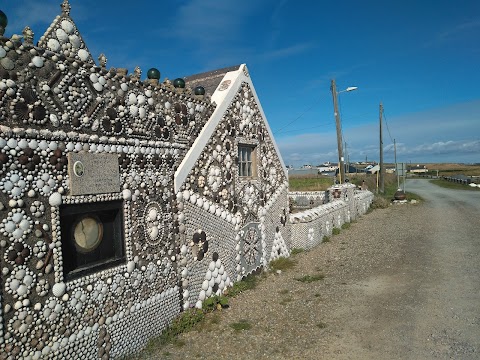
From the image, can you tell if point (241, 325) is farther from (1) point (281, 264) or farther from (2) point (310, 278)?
(1) point (281, 264)

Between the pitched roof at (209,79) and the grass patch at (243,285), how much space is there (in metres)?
4.49

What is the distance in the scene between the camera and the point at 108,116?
5.93 meters

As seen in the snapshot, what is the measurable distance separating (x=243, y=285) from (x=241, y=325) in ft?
6.30

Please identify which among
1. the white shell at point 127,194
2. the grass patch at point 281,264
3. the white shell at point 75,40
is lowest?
the grass patch at point 281,264

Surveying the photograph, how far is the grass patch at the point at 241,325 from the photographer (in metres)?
7.03

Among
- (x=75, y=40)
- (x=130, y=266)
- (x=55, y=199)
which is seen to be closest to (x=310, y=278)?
(x=130, y=266)

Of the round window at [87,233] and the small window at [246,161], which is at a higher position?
the small window at [246,161]

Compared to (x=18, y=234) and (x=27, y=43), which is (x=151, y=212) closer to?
(x=18, y=234)

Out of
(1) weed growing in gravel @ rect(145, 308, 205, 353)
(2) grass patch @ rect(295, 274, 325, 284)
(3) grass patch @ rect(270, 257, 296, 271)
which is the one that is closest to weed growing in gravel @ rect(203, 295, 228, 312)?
(1) weed growing in gravel @ rect(145, 308, 205, 353)

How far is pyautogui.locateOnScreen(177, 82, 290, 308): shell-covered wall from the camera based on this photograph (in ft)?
25.1

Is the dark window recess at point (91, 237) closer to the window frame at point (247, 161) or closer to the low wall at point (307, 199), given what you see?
the window frame at point (247, 161)

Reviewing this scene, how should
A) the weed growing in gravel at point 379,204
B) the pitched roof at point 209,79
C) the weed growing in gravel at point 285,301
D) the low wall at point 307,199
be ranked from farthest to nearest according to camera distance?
the weed growing in gravel at point 379,204 → the low wall at point 307,199 → the pitched roof at point 209,79 → the weed growing in gravel at point 285,301

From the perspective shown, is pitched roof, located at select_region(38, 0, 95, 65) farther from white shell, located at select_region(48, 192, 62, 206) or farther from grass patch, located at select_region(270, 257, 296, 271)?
grass patch, located at select_region(270, 257, 296, 271)

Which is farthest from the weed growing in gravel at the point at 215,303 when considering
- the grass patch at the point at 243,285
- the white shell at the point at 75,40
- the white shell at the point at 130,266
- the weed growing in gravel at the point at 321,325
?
the white shell at the point at 75,40
